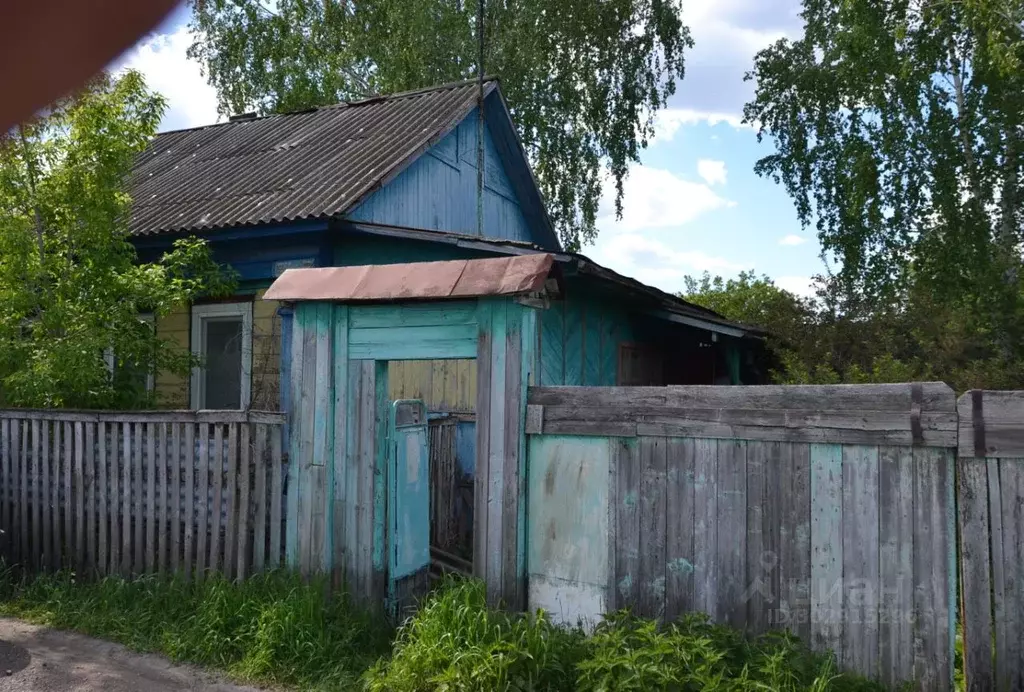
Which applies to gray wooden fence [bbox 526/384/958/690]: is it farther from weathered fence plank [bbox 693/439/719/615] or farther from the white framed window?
the white framed window

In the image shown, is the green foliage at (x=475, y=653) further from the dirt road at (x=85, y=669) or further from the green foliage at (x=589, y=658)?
the dirt road at (x=85, y=669)

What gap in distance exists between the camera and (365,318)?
18.7 feet

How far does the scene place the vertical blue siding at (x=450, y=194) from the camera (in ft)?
36.6

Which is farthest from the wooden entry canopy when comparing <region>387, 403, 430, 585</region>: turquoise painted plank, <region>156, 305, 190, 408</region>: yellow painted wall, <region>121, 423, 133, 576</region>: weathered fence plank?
<region>156, 305, 190, 408</region>: yellow painted wall

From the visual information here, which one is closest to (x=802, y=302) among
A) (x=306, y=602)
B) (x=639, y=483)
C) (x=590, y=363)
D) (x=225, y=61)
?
(x=590, y=363)

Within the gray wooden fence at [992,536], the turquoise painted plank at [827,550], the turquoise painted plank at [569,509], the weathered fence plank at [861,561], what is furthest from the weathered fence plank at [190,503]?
the gray wooden fence at [992,536]

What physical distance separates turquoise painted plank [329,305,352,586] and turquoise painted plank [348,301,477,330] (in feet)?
0.38

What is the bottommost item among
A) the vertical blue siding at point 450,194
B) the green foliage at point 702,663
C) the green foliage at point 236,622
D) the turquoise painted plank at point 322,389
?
the green foliage at point 236,622

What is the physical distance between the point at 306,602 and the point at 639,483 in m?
2.23

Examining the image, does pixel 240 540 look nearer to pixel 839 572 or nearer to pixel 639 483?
pixel 639 483

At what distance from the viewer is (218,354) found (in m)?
10.2

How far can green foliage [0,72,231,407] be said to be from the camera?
6973 millimetres

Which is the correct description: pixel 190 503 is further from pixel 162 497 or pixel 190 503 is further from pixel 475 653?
pixel 475 653

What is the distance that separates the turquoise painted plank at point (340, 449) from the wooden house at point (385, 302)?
0.05 ft
